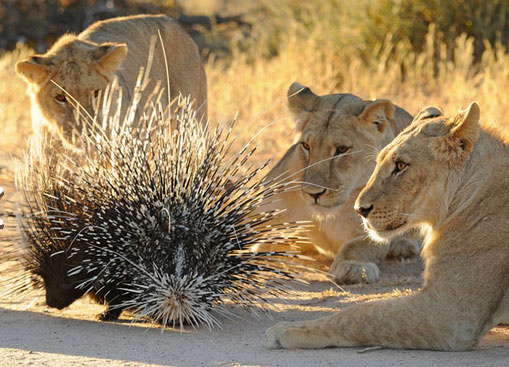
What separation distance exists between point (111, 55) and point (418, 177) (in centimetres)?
377

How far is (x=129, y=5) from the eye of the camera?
1867 cm

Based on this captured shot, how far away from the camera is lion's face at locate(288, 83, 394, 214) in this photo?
620cm

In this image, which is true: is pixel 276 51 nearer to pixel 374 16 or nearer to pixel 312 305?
pixel 374 16

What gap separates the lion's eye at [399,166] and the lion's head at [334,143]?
1349mm

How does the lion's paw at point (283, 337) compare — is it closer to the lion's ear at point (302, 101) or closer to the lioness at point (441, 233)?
the lioness at point (441, 233)

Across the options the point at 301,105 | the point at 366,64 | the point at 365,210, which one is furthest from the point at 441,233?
the point at 366,64

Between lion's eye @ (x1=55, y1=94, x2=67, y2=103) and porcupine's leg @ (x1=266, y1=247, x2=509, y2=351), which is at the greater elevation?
lion's eye @ (x1=55, y1=94, x2=67, y2=103)

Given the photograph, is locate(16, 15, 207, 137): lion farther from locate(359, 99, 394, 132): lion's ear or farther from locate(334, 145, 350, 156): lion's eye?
locate(359, 99, 394, 132): lion's ear

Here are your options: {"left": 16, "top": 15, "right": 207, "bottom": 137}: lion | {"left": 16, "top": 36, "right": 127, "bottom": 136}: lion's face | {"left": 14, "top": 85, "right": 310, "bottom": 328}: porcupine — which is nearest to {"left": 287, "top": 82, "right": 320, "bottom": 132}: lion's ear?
{"left": 16, "top": 15, "right": 207, "bottom": 137}: lion

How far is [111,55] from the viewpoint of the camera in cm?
766

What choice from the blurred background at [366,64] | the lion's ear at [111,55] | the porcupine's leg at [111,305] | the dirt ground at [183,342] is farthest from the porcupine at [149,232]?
the blurred background at [366,64]

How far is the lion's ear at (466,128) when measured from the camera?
458cm

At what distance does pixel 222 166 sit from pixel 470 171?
4.99ft

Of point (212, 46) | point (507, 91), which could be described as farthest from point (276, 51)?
point (507, 91)
